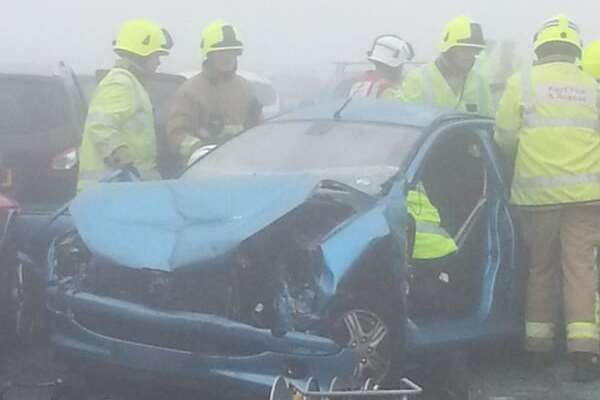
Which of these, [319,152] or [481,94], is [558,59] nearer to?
[481,94]

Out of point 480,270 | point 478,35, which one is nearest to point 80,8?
point 478,35

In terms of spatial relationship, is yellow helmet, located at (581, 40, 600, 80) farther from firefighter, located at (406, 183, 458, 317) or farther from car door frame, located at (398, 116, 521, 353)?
firefighter, located at (406, 183, 458, 317)

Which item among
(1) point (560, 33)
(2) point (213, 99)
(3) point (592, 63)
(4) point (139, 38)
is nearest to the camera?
(1) point (560, 33)

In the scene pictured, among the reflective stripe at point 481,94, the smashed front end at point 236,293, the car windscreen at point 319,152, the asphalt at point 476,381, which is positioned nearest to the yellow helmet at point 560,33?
the car windscreen at point 319,152

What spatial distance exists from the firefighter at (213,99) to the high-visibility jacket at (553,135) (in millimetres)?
2043

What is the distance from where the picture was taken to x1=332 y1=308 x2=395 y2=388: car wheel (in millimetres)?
6414

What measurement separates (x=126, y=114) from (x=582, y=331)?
2935mm

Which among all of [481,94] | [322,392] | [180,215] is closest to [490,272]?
[180,215]

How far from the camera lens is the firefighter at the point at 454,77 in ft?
30.2

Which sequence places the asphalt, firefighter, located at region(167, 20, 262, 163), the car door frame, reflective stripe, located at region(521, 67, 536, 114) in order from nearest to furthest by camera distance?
A: the car door frame, the asphalt, reflective stripe, located at region(521, 67, 536, 114), firefighter, located at region(167, 20, 262, 163)

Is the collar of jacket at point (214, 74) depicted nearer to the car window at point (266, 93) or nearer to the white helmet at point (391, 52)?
the white helmet at point (391, 52)

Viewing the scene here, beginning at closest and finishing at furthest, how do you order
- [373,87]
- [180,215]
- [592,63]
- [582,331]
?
1. [180,215]
2. [582,331]
3. [592,63]
4. [373,87]

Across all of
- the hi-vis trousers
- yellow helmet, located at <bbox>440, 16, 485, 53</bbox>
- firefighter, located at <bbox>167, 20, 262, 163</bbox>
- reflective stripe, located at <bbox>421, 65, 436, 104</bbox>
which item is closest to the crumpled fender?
the hi-vis trousers

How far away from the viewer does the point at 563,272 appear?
7945mm
